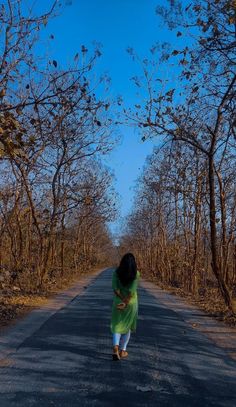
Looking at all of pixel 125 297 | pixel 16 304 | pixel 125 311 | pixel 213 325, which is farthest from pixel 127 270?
pixel 16 304

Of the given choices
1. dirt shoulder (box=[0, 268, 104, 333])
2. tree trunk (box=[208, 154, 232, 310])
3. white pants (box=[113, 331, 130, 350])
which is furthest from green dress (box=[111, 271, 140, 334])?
tree trunk (box=[208, 154, 232, 310])

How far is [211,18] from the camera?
11.0 metres

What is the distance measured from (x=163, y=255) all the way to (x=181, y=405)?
37.1m

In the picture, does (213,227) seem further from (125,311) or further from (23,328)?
(125,311)

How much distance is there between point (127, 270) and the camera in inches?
340

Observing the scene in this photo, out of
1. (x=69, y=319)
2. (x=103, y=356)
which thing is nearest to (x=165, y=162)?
(x=69, y=319)

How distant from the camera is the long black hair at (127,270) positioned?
861 cm

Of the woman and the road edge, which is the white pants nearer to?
the woman

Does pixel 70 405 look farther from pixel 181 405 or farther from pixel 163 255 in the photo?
pixel 163 255

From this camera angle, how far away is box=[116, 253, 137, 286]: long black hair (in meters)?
8.61

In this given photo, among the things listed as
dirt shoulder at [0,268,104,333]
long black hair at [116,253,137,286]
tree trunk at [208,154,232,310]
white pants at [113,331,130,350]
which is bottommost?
white pants at [113,331,130,350]

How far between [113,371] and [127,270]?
1863 mm

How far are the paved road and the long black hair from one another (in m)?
1.19

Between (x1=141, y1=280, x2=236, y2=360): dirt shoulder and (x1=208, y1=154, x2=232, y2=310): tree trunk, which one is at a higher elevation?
(x1=208, y1=154, x2=232, y2=310): tree trunk
